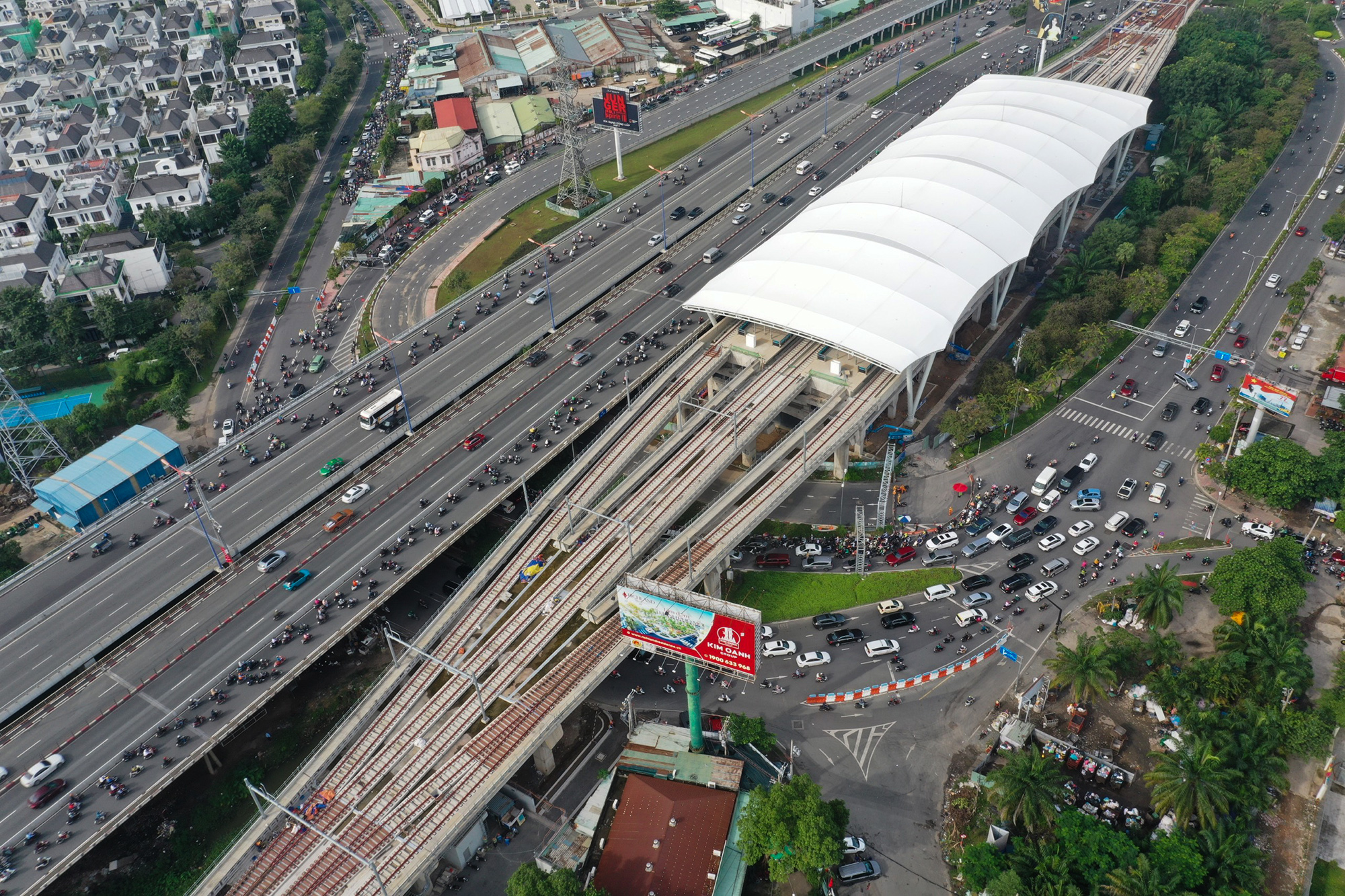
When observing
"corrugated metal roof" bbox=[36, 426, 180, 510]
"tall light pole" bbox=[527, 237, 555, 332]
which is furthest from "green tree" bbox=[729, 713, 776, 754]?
"corrugated metal roof" bbox=[36, 426, 180, 510]

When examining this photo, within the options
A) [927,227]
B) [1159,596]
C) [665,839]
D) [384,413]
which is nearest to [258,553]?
[384,413]

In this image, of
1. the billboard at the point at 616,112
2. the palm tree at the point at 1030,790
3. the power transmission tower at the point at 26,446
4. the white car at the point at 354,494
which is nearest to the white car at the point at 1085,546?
the palm tree at the point at 1030,790

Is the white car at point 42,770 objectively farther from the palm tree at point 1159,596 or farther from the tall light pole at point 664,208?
the tall light pole at point 664,208

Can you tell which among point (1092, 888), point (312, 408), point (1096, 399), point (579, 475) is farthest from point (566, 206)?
point (1092, 888)

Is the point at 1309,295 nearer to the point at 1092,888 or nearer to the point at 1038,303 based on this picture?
the point at 1038,303

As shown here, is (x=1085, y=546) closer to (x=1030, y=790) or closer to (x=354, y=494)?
(x=1030, y=790)

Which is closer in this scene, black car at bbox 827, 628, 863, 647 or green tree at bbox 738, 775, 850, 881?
green tree at bbox 738, 775, 850, 881

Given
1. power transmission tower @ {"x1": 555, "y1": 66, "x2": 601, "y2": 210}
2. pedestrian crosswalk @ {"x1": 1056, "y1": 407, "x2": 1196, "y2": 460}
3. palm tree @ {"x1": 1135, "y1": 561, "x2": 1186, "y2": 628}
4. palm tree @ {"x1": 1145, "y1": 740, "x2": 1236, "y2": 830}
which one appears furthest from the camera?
power transmission tower @ {"x1": 555, "y1": 66, "x2": 601, "y2": 210}

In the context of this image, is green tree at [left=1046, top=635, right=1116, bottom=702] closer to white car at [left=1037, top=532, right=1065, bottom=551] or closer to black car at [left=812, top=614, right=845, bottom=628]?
white car at [left=1037, top=532, right=1065, bottom=551]
